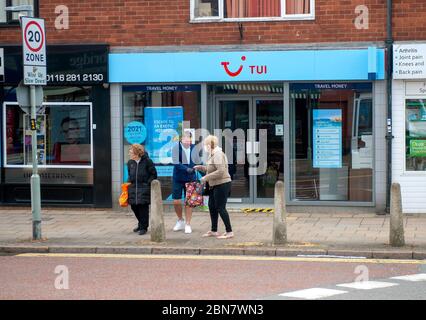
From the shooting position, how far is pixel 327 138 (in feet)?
51.0

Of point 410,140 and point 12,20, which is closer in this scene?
point 410,140

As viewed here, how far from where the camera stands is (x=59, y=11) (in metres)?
16.3

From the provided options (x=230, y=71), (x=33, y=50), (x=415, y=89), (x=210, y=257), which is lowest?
(x=210, y=257)

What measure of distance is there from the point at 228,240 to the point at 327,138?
173 inches

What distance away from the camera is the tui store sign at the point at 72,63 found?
52.2ft

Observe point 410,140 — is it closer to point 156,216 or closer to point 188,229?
point 188,229

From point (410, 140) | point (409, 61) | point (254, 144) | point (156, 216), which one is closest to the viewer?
point (156, 216)

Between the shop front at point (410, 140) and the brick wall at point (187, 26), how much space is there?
108 cm

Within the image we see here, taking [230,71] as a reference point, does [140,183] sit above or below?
below

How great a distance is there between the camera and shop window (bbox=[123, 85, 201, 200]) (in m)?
16.0

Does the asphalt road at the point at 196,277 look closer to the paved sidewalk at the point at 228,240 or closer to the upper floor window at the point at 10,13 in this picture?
the paved sidewalk at the point at 228,240

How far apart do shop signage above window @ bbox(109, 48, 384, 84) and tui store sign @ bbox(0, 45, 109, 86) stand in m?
0.25

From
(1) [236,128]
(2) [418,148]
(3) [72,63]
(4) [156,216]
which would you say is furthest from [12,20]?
(2) [418,148]

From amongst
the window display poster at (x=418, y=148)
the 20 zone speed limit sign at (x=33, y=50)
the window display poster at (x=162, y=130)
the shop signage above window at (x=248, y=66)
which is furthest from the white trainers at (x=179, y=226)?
the window display poster at (x=418, y=148)
